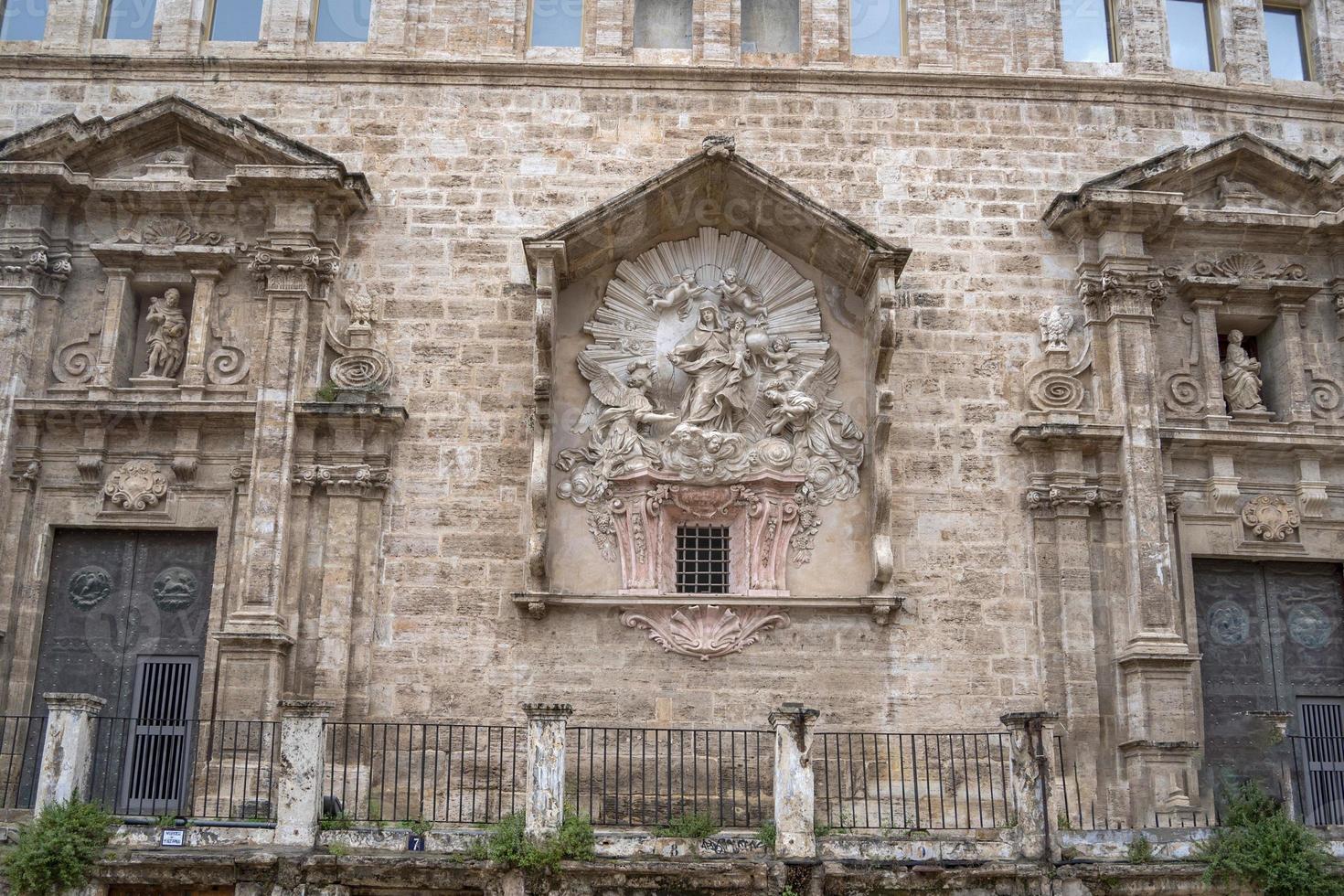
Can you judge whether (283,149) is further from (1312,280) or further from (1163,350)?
(1312,280)

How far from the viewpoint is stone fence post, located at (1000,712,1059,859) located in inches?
421

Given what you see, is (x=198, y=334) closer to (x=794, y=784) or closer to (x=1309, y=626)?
(x=794, y=784)

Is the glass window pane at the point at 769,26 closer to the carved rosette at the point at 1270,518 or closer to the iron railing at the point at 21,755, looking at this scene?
the carved rosette at the point at 1270,518

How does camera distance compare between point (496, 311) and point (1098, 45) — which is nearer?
point (496, 311)

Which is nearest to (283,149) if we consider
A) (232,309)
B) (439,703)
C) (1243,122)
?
(232,309)

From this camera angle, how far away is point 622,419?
1368 centimetres

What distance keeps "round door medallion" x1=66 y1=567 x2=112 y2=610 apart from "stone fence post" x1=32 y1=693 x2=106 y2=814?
2584mm

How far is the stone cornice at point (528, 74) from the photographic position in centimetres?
1460

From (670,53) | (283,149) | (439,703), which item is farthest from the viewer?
(670,53)

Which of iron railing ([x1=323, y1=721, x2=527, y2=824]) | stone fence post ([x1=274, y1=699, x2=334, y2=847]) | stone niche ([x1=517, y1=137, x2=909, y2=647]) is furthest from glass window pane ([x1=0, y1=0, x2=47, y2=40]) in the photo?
stone fence post ([x1=274, y1=699, x2=334, y2=847])

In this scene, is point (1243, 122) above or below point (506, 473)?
above

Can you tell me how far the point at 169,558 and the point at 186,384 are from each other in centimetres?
164

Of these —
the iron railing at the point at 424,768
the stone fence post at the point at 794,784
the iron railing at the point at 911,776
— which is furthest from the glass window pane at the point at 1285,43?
the iron railing at the point at 424,768

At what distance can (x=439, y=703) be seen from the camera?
12914 millimetres
